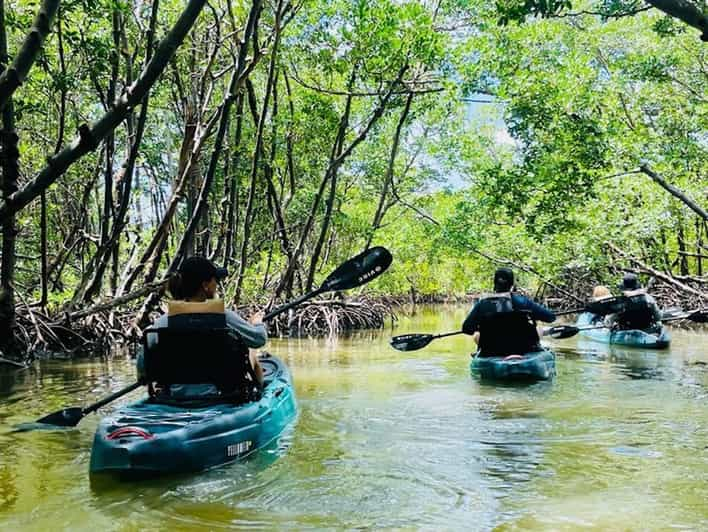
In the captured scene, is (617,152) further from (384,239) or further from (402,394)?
(384,239)

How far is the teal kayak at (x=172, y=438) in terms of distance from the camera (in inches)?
134

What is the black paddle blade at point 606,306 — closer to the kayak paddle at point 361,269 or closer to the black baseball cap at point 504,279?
the black baseball cap at point 504,279

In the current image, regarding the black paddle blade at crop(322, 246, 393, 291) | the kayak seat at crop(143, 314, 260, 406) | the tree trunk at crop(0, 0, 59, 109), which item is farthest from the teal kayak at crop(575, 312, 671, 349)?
the tree trunk at crop(0, 0, 59, 109)

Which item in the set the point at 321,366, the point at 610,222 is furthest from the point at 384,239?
the point at 321,366

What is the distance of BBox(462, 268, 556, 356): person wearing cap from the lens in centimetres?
646

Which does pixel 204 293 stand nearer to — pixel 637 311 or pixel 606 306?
pixel 606 306

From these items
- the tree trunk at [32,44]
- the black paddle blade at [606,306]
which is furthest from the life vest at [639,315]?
the tree trunk at [32,44]

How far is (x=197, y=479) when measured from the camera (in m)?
3.54

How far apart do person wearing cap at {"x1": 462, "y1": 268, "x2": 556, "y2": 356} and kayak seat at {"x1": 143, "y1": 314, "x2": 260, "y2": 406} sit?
121 inches

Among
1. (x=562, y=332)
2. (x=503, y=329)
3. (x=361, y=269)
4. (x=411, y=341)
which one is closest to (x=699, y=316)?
(x=562, y=332)

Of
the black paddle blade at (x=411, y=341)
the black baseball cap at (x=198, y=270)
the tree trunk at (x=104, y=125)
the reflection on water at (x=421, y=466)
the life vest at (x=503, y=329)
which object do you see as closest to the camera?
the reflection on water at (x=421, y=466)

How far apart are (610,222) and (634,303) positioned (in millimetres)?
4091

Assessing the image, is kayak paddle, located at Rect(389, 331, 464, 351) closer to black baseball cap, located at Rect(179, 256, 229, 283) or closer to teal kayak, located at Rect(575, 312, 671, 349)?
black baseball cap, located at Rect(179, 256, 229, 283)

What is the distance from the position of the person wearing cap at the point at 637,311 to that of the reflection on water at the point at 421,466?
118 inches
